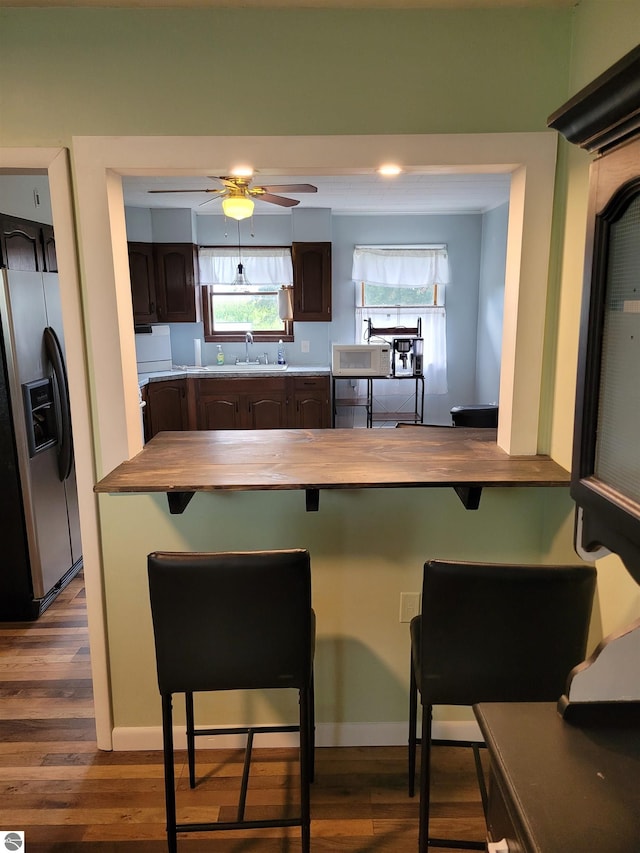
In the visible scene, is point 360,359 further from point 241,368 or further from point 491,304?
point 491,304

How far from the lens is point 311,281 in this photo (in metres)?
5.57

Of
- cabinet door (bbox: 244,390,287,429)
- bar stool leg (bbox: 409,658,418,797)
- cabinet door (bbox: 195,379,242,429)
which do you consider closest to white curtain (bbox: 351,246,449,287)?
cabinet door (bbox: 244,390,287,429)

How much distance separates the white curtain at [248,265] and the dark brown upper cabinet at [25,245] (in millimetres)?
2427

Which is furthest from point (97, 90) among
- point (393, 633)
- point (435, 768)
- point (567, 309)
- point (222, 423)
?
point (222, 423)

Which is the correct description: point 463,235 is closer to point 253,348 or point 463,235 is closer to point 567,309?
point 253,348

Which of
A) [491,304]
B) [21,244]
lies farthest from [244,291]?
[21,244]

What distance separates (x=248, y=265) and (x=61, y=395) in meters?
3.09

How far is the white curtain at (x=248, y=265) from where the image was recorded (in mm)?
5742

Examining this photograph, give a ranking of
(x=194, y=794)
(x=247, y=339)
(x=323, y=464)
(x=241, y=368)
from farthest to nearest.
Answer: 1. (x=247, y=339)
2. (x=241, y=368)
3. (x=194, y=794)
4. (x=323, y=464)

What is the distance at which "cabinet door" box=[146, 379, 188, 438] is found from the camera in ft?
16.6

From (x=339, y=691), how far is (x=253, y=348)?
4.32 m

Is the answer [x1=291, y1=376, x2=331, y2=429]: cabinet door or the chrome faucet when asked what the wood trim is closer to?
[x1=291, y1=376, x2=331, y2=429]: cabinet door

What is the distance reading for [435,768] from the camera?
2039 mm

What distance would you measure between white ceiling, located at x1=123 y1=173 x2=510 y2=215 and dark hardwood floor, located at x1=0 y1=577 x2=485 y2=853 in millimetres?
3101
